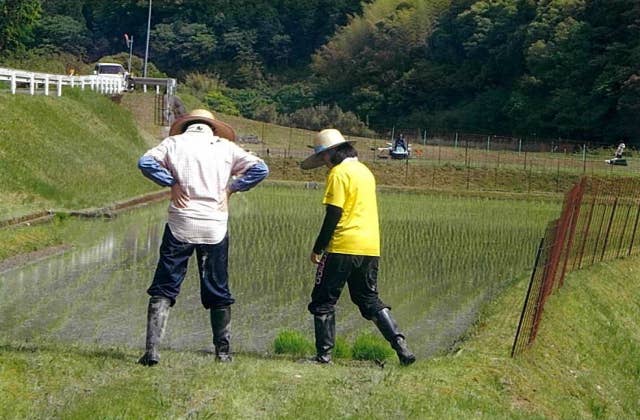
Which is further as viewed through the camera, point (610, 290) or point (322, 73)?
point (322, 73)

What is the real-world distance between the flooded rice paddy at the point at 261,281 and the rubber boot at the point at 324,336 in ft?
5.40

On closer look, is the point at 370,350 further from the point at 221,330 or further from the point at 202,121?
the point at 202,121

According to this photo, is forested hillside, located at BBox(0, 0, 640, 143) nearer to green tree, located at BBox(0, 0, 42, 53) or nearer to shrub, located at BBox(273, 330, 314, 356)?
green tree, located at BBox(0, 0, 42, 53)

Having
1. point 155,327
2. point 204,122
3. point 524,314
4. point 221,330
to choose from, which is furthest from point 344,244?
point 524,314

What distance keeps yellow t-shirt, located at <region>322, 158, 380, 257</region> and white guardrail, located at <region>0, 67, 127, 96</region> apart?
18.4m

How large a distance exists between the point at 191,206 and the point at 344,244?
3.86 feet

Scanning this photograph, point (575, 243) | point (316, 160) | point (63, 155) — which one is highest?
point (316, 160)

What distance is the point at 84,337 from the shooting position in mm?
9742

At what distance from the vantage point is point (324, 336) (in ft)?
24.9

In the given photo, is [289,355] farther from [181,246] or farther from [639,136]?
[639,136]

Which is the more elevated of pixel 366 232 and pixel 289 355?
pixel 366 232

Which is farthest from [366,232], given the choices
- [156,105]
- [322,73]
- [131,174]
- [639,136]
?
[322,73]

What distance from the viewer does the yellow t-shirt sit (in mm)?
7355

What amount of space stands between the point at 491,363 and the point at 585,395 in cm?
102
